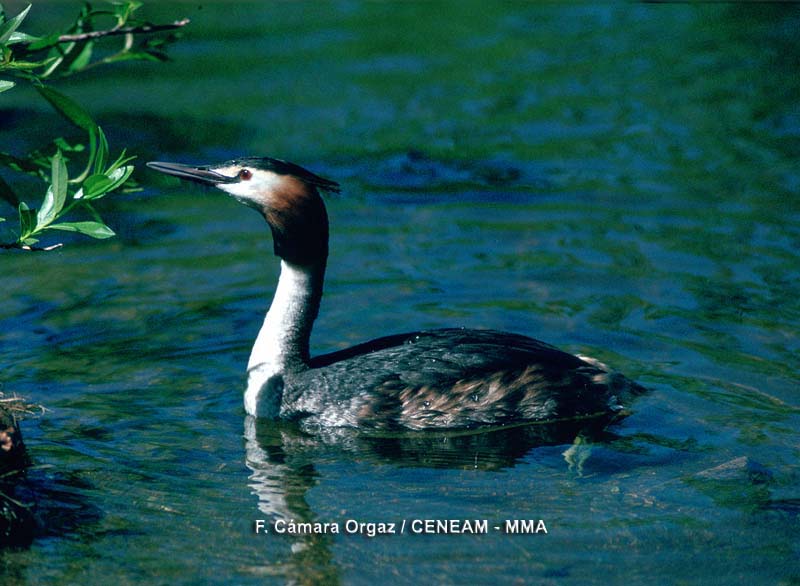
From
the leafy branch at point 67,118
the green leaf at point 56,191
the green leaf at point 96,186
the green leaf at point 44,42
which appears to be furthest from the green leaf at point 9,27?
the green leaf at point 96,186

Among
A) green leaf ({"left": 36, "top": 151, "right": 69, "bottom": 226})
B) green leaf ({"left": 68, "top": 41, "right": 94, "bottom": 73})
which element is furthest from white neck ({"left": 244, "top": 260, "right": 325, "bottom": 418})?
green leaf ({"left": 36, "top": 151, "right": 69, "bottom": 226})

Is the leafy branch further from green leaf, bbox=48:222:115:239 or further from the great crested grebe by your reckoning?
the great crested grebe

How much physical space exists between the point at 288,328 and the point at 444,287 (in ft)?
6.69

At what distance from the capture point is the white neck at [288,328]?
7.25m

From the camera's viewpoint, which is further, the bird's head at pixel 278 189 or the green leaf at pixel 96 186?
the bird's head at pixel 278 189

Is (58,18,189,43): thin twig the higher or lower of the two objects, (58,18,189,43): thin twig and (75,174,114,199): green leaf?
the higher

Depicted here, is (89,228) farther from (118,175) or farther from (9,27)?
(9,27)

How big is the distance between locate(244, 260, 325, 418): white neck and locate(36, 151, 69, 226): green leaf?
186 cm

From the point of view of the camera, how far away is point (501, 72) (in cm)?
1316

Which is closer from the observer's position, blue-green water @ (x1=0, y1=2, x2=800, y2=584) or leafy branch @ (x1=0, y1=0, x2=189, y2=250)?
leafy branch @ (x1=0, y1=0, x2=189, y2=250)

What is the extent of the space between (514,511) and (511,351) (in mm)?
1227

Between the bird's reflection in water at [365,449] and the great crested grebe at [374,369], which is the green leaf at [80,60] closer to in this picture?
the great crested grebe at [374,369]

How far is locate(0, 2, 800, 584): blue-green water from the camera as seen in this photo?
585cm

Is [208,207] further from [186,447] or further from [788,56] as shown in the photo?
[788,56]
